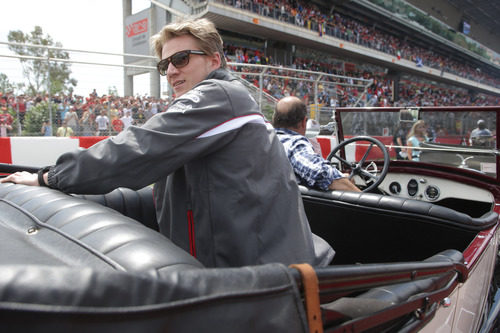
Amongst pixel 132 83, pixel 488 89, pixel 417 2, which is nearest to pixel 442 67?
pixel 417 2

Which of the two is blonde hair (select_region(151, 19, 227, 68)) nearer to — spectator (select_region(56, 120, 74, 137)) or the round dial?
the round dial

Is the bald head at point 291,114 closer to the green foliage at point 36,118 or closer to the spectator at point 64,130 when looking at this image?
the spectator at point 64,130

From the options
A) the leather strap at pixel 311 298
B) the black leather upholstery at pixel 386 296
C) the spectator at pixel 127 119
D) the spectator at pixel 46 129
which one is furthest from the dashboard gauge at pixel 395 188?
the spectator at pixel 46 129

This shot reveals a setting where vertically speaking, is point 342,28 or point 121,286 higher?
point 342,28

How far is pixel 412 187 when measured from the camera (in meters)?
3.41

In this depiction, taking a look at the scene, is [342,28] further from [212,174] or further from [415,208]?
[212,174]

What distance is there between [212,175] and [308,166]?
143 cm

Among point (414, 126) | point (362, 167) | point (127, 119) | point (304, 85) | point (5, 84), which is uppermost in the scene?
point (304, 85)

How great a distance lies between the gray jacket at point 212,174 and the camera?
1176 millimetres

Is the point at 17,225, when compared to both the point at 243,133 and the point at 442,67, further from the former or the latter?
the point at 442,67

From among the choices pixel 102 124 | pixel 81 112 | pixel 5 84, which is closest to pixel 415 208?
pixel 102 124

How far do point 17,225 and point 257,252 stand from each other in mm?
767

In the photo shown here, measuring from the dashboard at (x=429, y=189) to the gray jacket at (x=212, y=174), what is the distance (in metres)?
2.27

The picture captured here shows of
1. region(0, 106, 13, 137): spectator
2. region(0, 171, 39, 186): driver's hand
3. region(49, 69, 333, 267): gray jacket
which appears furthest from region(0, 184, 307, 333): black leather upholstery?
region(0, 106, 13, 137): spectator
